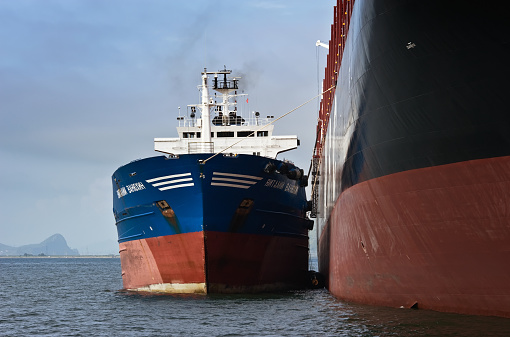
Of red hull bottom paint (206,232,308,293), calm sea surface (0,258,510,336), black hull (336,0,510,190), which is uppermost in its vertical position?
black hull (336,0,510,190)

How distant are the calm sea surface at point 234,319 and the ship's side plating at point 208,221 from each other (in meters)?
0.80

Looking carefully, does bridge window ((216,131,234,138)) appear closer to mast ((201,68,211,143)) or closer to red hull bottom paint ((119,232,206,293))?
mast ((201,68,211,143))

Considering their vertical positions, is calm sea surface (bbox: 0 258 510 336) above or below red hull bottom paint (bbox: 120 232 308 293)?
below

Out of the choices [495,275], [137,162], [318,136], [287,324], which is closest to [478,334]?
[495,275]

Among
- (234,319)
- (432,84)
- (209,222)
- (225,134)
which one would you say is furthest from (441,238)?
(225,134)

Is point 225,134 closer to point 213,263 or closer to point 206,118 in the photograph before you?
point 206,118

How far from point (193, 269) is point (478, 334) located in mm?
10180

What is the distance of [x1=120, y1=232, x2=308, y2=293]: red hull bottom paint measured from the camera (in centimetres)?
1858

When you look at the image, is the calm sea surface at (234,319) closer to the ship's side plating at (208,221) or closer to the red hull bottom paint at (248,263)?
the red hull bottom paint at (248,263)

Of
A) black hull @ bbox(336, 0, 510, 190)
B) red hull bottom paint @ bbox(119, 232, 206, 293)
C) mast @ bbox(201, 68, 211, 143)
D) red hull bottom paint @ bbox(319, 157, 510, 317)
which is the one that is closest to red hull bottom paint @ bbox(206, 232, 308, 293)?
red hull bottom paint @ bbox(119, 232, 206, 293)

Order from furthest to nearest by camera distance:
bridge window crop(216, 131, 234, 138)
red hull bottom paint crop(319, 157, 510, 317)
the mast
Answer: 1. bridge window crop(216, 131, 234, 138)
2. the mast
3. red hull bottom paint crop(319, 157, 510, 317)

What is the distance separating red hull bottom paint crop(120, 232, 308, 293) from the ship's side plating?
0.10ft

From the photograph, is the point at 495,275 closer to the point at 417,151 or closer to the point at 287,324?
the point at 417,151

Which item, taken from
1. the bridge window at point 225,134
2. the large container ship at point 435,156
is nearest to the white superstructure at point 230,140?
the bridge window at point 225,134
